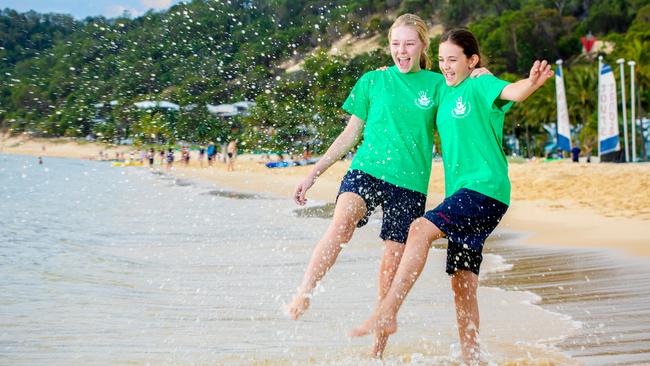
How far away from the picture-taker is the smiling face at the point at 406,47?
4234 mm

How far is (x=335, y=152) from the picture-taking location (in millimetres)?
4332

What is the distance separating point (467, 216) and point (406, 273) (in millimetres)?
394

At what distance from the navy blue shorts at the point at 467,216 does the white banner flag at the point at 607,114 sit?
1242 inches

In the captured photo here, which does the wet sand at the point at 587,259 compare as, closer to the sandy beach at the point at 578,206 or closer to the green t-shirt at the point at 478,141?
the sandy beach at the point at 578,206

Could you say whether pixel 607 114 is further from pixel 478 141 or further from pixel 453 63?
pixel 478 141

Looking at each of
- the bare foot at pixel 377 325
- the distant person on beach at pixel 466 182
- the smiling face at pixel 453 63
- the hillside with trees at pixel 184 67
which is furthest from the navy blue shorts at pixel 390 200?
the hillside with trees at pixel 184 67

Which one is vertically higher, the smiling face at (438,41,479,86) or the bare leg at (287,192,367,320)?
the smiling face at (438,41,479,86)

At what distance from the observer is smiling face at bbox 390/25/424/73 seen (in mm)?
4234

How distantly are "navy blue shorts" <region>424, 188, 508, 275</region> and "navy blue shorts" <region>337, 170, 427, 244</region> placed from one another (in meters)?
0.33

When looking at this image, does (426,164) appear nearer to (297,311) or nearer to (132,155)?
(297,311)

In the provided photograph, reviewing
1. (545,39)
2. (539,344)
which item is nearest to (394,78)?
(539,344)

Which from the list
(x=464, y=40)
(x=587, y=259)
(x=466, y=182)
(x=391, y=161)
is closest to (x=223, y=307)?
(x=391, y=161)

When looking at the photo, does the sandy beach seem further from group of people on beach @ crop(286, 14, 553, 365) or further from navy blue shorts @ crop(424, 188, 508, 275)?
navy blue shorts @ crop(424, 188, 508, 275)

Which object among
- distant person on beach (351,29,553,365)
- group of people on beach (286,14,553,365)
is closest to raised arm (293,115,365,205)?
group of people on beach (286,14,553,365)
